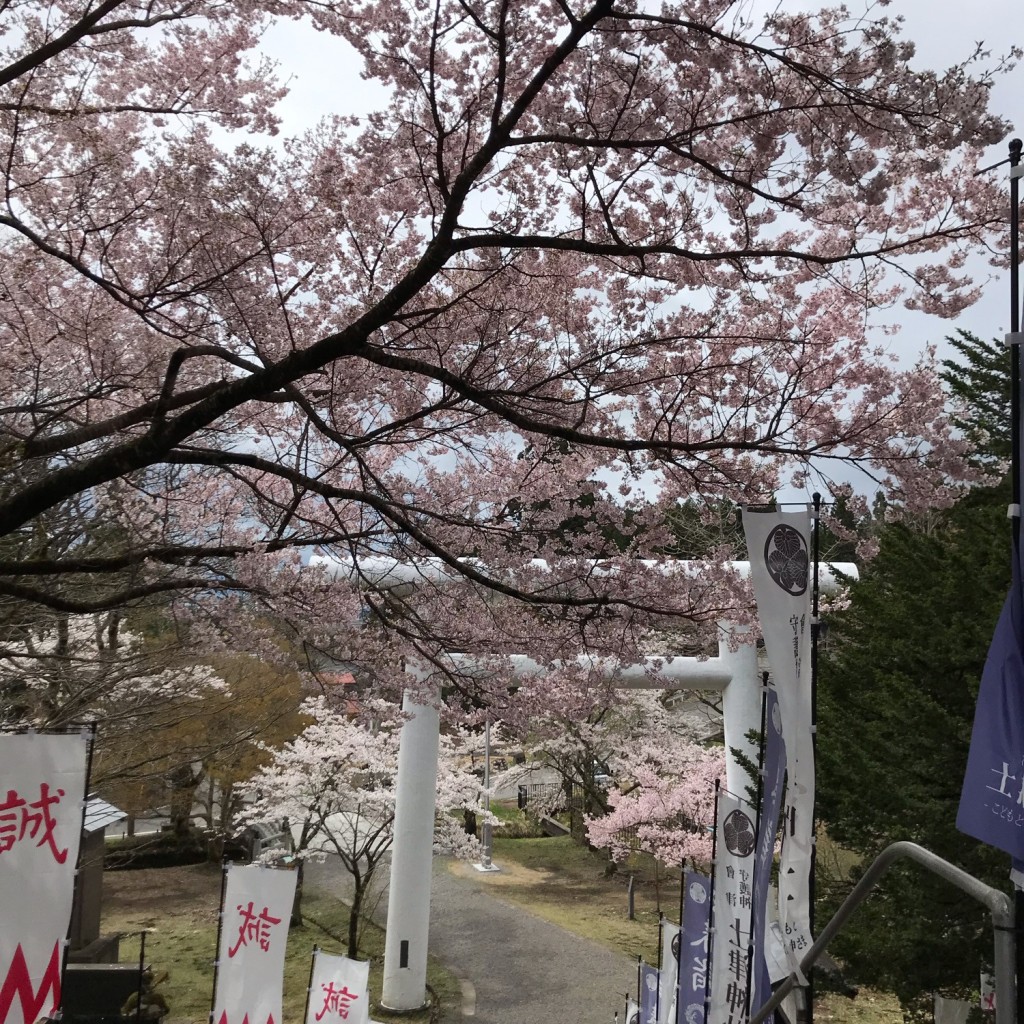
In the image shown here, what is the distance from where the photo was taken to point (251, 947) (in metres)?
7.33

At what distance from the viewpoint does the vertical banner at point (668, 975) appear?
7.88 m

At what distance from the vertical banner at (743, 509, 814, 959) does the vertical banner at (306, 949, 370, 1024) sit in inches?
241

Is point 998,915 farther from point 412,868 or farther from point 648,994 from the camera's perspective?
point 412,868

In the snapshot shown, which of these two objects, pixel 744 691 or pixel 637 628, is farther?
pixel 744 691

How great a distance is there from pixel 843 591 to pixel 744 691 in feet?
7.29

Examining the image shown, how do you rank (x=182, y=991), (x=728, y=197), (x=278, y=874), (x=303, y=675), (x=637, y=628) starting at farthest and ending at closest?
(x=182, y=991) → (x=278, y=874) → (x=303, y=675) → (x=637, y=628) → (x=728, y=197)

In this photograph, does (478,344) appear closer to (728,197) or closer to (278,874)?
(728,197)

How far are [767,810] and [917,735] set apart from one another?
13.5ft

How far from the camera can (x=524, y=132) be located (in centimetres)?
400

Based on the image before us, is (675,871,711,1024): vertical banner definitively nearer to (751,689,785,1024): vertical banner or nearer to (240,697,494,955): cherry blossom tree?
(751,689,785,1024): vertical banner

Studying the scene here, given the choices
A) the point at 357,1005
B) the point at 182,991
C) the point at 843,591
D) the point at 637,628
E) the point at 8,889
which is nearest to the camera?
the point at 8,889

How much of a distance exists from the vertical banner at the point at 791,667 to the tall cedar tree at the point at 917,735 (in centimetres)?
331

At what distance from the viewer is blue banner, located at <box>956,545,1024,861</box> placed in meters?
2.68

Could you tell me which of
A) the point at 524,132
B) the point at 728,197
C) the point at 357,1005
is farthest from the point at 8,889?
the point at 357,1005
